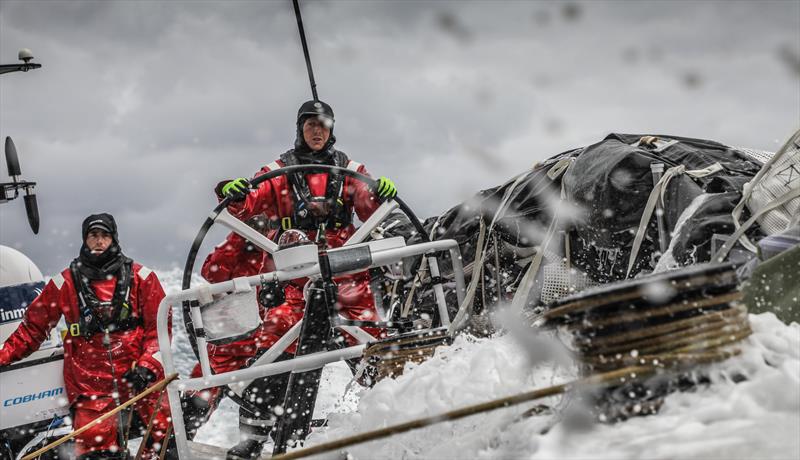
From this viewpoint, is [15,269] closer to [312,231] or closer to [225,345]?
[225,345]

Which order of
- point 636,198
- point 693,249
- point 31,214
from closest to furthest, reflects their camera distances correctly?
point 693,249
point 636,198
point 31,214

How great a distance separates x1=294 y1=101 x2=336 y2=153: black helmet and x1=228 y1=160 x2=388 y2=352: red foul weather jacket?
0.62ft

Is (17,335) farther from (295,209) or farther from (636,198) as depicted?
(636,198)

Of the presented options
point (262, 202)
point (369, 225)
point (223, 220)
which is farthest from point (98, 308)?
point (369, 225)

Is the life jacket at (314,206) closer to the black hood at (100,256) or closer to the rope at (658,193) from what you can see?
the black hood at (100,256)

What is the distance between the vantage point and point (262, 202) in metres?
4.45

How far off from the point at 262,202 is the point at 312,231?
1.18 feet

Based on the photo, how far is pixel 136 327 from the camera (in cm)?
498

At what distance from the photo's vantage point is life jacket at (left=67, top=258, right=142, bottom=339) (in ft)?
15.9

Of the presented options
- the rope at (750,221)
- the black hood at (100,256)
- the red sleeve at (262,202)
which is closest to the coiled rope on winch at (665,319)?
the rope at (750,221)

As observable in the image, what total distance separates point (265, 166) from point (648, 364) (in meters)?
3.25

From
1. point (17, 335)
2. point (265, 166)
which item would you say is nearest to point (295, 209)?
point (265, 166)

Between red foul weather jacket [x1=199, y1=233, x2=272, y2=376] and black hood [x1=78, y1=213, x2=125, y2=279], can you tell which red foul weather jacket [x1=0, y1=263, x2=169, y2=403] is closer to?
black hood [x1=78, y1=213, x2=125, y2=279]

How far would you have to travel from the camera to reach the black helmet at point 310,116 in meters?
4.62
